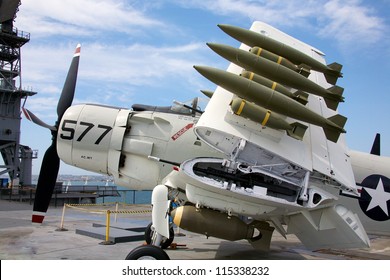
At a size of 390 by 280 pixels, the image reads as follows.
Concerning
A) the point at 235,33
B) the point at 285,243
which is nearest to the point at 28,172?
the point at 285,243

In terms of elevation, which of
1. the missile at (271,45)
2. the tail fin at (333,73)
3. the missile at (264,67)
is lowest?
the missile at (264,67)

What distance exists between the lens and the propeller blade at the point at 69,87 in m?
7.63

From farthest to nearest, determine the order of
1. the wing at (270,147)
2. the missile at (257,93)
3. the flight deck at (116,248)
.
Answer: the flight deck at (116,248), the wing at (270,147), the missile at (257,93)

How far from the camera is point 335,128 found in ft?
19.6

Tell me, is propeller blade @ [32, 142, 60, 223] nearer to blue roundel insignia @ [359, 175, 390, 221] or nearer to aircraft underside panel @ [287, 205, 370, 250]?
aircraft underside panel @ [287, 205, 370, 250]

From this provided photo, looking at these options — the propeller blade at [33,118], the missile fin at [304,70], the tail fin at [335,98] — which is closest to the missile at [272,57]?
the missile fin at [304,70]

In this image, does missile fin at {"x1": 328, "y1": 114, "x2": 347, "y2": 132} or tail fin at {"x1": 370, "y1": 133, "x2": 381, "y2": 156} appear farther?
tail fin at {"x1": 370, "y1": 133, "x2": 381, "y2": 156}

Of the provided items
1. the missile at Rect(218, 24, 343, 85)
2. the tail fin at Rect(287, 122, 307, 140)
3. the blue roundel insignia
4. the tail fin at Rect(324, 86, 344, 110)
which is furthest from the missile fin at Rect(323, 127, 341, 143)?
the blue roundel insignia

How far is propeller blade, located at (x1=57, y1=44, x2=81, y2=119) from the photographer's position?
300 inches

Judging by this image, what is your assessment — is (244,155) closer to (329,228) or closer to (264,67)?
(264,67)

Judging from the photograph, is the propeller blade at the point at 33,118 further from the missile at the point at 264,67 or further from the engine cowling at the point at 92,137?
the missile at the point at 264,67

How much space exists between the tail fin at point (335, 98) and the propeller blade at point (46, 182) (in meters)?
5.51

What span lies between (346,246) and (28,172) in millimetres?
36596

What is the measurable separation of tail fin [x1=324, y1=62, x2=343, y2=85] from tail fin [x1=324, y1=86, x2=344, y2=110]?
82 centimetres
